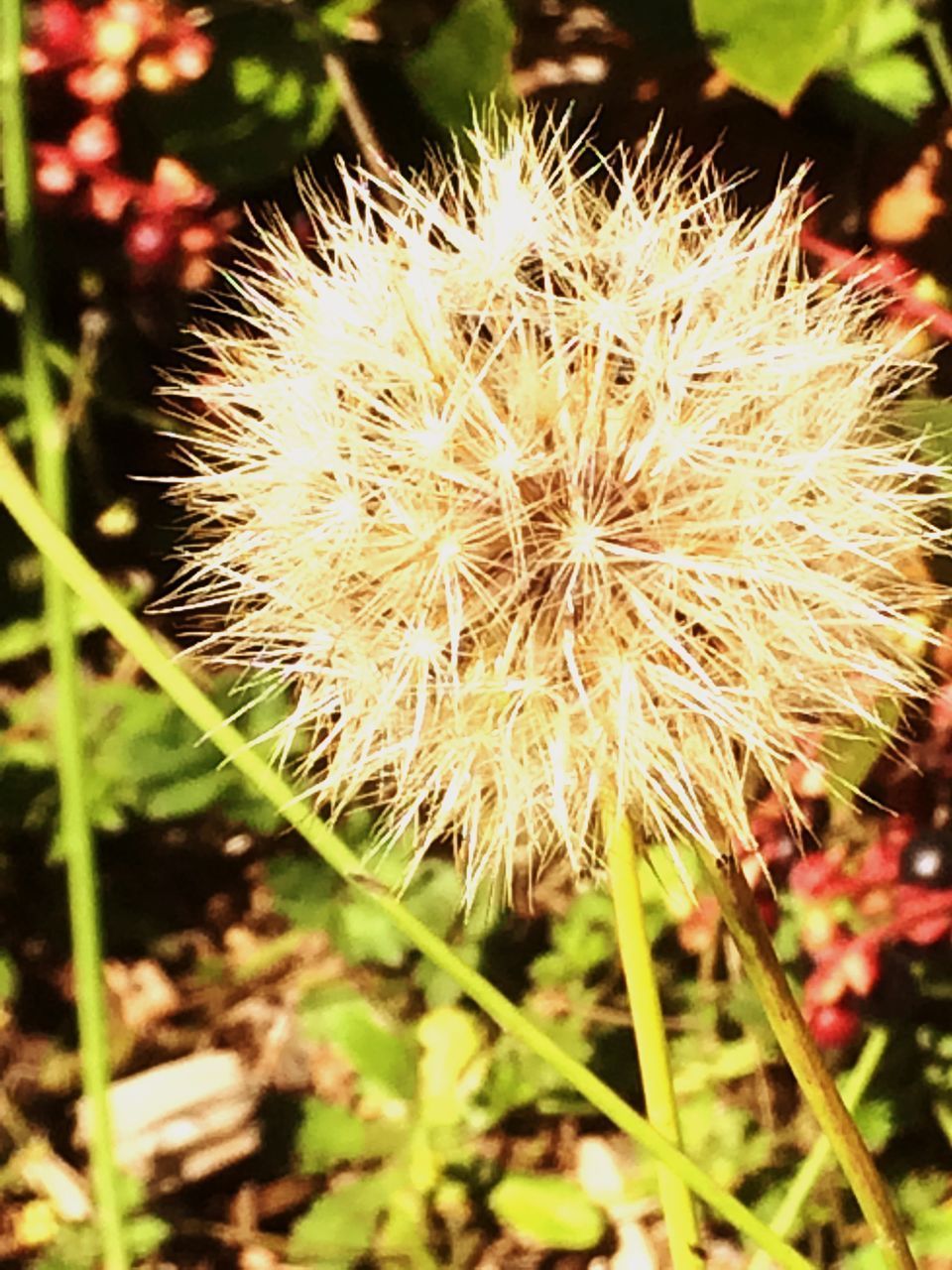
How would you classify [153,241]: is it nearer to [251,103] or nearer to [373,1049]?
[251,103]

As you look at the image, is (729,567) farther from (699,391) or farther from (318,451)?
(318,451)

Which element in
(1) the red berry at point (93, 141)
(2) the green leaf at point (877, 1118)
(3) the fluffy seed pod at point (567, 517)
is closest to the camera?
(3) the fluffy seed pod at point (567, 517)

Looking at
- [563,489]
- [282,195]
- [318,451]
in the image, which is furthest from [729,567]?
[282,195]

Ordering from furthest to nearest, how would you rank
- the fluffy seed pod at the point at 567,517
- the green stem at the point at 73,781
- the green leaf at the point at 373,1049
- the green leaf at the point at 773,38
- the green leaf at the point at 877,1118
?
the green leaf at the point at 373,1049 < the green leaf at the point at 877,1118 < the green stem at the point at 73,781 < the green leaf at the point at 773,38 < the fluffy seed pod at the point at 567,517

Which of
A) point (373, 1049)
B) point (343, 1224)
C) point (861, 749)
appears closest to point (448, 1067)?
point (373, 1049)

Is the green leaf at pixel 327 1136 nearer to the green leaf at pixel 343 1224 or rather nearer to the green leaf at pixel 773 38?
the green leaf at pixel 343 1224

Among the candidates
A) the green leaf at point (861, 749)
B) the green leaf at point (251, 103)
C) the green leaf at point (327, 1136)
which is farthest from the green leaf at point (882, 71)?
the green leaf at point (327, 1136)
